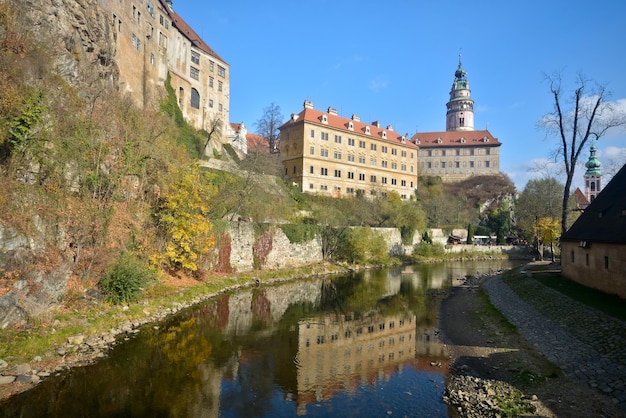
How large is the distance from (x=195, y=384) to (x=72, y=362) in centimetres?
383

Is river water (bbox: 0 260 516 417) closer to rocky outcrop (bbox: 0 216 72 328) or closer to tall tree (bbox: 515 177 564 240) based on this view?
rocky outcrop (bbox: 0 216 72 328)

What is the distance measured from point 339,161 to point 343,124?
5.79 m

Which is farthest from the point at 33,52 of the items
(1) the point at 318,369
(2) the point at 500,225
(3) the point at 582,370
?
(2) the point at 500,225

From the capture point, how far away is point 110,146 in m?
17.7

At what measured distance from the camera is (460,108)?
289ft

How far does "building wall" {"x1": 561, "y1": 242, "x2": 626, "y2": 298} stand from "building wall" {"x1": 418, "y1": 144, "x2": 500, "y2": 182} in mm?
54905

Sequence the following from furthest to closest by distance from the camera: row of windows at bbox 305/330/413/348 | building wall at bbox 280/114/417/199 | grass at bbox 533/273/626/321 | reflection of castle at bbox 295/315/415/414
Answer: building wall at bbox 280/114/417/199, row of windows at bbox 305/330/413/348, grass at bbox 533/273/626/321, reflection of castle at bbox 295/315/415/414

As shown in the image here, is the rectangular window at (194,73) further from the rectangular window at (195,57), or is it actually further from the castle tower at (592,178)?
the castle tower at (592,178)

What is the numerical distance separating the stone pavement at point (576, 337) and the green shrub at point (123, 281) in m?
15.4

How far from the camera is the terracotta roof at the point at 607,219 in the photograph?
16.2 metres

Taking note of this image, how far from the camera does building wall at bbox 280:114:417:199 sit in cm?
4959

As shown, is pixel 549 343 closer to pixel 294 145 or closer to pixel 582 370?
pixel 582 370

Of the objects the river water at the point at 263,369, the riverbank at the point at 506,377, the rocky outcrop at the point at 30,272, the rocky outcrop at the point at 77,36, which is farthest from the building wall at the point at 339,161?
the rocky outcrop at the point at 30,272

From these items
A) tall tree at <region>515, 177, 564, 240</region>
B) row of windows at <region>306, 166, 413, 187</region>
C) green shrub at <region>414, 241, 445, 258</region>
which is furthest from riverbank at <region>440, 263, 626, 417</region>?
tall tree at <region>515, 177, 564, 240</region>
